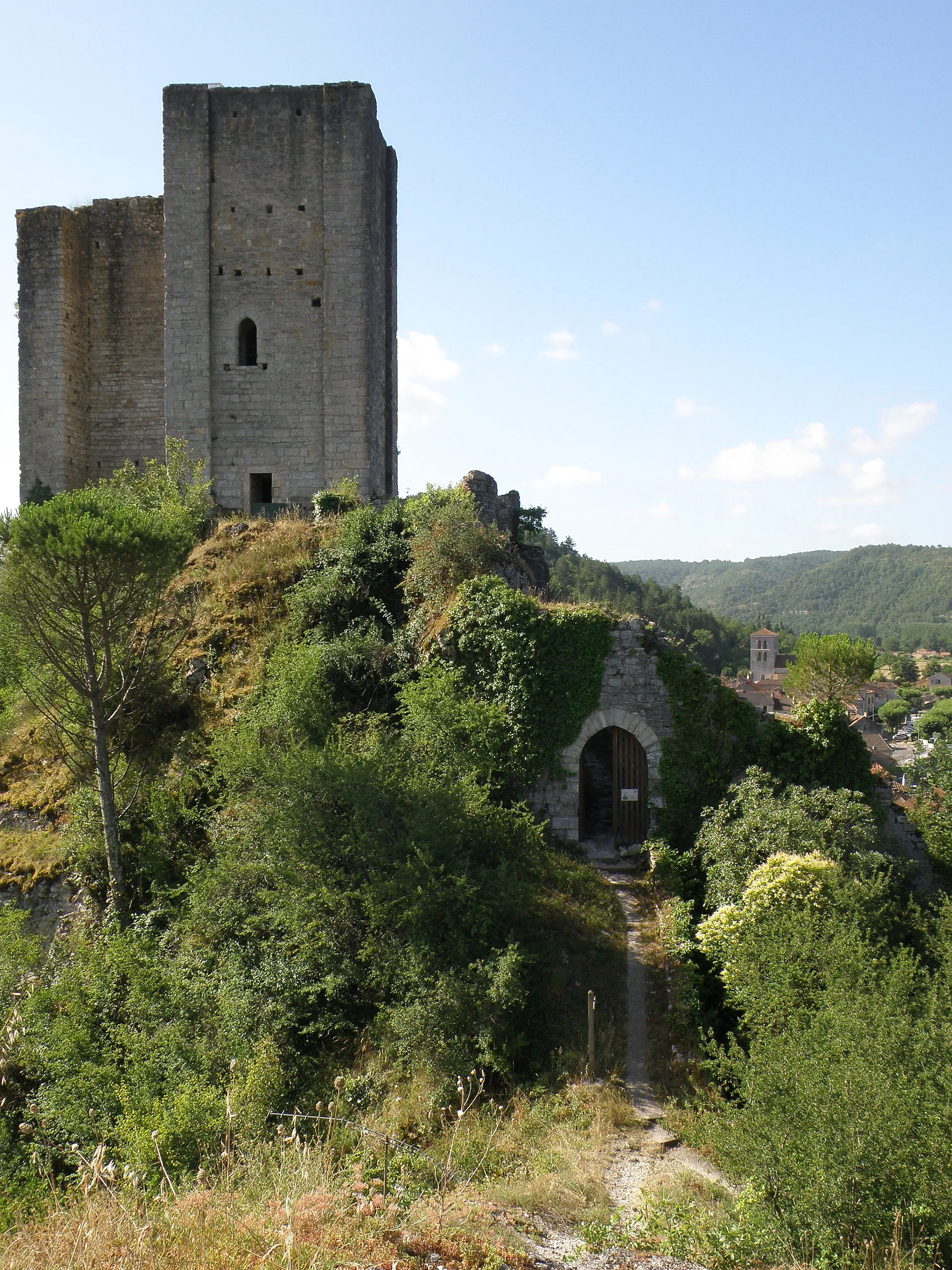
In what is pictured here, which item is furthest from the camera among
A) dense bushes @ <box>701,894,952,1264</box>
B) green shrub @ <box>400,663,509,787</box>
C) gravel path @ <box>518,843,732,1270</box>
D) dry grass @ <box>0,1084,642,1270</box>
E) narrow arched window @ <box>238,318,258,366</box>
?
narrow arched window @ <box>238,318,258,366</box>

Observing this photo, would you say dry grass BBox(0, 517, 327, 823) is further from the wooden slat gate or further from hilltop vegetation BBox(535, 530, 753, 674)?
hilltop vegetation BBox(535, 530, 753, 674)

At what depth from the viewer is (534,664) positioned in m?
14.0

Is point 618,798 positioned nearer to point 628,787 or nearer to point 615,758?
point 628,787

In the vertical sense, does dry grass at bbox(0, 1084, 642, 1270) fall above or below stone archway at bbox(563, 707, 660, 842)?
below

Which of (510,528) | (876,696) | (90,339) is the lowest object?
(876,696)

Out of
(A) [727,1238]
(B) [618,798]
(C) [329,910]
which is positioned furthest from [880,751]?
(A) [727,1238]

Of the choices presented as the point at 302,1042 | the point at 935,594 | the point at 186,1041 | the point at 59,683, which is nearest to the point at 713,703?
the point at 302,1042

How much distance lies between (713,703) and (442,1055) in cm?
702

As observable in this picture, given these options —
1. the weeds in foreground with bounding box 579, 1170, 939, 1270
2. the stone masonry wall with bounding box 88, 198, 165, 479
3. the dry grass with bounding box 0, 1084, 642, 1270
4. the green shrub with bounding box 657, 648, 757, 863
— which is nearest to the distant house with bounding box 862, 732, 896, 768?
the green shrub with bounding box 657, 648, 757, 863

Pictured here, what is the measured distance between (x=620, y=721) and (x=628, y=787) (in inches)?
41.4

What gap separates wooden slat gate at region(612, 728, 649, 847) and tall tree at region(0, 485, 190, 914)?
23.5ft

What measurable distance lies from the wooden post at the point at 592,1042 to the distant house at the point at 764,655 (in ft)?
278

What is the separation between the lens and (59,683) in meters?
15.0

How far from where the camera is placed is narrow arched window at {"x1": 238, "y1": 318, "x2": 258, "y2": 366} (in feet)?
72.2
